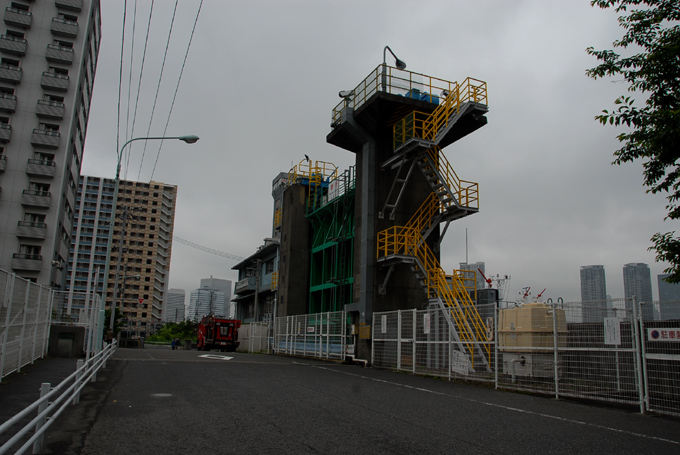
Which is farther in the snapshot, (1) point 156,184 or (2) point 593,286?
(1) point 156,184

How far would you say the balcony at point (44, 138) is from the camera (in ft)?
176

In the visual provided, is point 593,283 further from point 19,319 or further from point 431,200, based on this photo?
point 19,319

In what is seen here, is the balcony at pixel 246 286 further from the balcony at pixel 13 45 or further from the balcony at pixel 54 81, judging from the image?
the balcony at pixel 13 45

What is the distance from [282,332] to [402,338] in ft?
52.3

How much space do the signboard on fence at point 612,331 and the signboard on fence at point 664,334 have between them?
588mm

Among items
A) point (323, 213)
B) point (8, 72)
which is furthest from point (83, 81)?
point (323, 213)

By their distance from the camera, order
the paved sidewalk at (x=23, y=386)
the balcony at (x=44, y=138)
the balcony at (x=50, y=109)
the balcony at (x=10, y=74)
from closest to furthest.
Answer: the paved sidewalk at (x=23, y=386) < the balcony at (x=44, y=138) < the balcony at (x=10, y=74) < the balcony at (x=50, y=109)

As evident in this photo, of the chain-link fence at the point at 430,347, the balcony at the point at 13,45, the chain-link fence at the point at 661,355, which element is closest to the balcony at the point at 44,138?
the balcony at the point at 13,45

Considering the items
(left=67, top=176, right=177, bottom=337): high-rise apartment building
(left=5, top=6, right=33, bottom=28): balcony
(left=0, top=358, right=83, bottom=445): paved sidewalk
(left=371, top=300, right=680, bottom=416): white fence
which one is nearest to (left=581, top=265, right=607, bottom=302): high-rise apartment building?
(left=371, top=300, right=680, bottom=416): white fence

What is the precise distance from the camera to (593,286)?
176 feet

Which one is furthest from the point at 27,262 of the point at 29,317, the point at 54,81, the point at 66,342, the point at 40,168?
the point at 29,317

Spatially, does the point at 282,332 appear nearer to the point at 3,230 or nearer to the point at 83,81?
the point at 3,230

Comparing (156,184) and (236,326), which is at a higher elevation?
(156,184)

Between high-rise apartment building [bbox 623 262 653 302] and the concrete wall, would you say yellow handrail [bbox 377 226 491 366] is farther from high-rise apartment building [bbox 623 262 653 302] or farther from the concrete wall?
high-rise apartment building [bbox 623 262 653 302]
